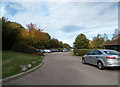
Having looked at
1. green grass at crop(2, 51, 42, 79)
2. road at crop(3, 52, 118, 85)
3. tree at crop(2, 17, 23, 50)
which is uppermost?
tree at crop(2, 17, 23, 50)

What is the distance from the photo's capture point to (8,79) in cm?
508

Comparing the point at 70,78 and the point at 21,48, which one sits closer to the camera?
the point at 70,78

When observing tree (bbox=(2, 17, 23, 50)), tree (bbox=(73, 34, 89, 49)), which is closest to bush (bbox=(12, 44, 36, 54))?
tree (bbox=(2, 17, 23, 50))

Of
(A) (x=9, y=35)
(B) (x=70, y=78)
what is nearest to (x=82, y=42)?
(A) (x=9, y=35)

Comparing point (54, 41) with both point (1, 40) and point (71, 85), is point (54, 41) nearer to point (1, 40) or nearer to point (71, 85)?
point (1, 40)

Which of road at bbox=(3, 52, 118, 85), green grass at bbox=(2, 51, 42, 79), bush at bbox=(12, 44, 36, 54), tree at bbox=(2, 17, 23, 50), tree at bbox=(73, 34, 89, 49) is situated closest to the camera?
road at bbox=(3, 52, 118, 85)

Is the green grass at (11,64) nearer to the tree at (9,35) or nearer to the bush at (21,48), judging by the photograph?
the tree at (9,35)

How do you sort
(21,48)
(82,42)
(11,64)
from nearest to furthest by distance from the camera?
(11,64)
(21,48)
(82,42)

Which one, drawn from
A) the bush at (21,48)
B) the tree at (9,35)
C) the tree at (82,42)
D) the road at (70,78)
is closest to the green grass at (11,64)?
the road at (70,78)

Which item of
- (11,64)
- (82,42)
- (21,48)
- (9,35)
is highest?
(82,42)

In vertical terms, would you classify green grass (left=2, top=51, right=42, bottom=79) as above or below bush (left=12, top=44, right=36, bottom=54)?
below

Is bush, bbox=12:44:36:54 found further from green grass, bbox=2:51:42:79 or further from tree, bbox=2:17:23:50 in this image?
green grass, bbox=2:51:42:79

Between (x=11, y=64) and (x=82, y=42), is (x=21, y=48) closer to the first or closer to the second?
(x=11, y=64)

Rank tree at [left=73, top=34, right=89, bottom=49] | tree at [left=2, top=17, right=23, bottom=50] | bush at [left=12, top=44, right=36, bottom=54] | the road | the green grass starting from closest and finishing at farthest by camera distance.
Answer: the road
the green grass
tree at [left=2, top=17, right=23, bottom=50]
bush at [left=12, top=44, right=36, bottom=54]
tree at [left=73, top=34, right=89, bottom=49]
